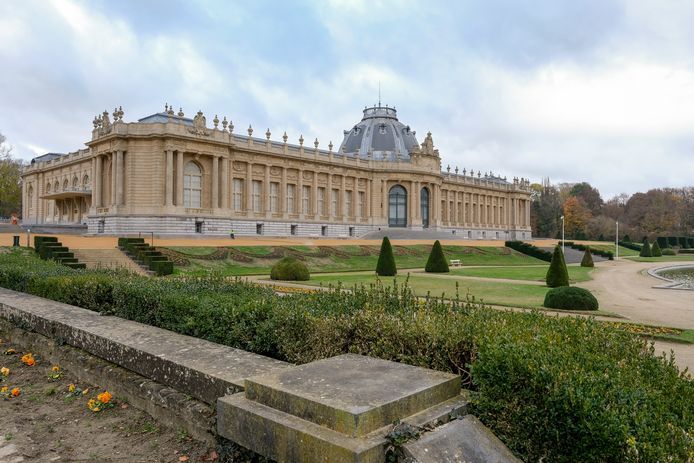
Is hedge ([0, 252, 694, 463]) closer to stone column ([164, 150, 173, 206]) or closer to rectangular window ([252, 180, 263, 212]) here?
stone column ([164, 150, 173, 206])

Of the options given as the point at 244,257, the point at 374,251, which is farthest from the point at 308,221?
the point at 244,257

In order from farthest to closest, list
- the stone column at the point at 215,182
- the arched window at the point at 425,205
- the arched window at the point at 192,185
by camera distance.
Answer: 1. the arched window at the point at 425,205
2. the stone column at the point at 215,182
3. the arched window at the point at 192,185

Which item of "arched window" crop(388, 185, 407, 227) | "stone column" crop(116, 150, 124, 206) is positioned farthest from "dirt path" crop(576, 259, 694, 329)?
"arched window" crop(388, 185, 407, 227)

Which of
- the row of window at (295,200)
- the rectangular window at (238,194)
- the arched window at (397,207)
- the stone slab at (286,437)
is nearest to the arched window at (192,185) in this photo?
the row of window at (295,200)

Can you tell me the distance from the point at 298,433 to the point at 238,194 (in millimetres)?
52075

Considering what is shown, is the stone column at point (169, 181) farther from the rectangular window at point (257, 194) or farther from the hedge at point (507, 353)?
the hedge at point (507, 353)

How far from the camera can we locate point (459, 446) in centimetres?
286

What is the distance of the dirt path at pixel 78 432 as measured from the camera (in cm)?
405

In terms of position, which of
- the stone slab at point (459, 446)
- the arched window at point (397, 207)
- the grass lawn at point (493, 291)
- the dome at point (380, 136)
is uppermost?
the dome at point (380, 136)

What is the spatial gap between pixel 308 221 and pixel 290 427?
55823mm

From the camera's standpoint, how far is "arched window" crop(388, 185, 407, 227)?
219 feet

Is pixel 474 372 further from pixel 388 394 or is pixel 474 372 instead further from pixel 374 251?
pixel 374 251

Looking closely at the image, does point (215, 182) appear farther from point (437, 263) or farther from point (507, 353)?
point (507, 353)

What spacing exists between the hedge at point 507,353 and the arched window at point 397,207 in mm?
59895
